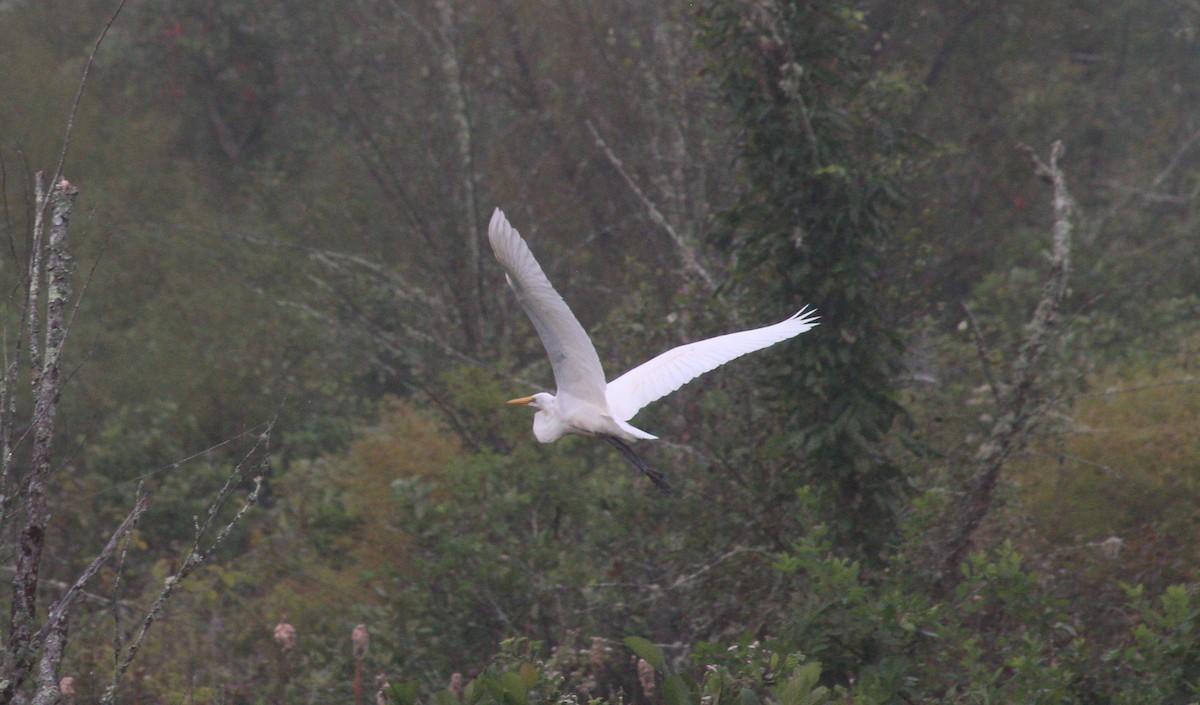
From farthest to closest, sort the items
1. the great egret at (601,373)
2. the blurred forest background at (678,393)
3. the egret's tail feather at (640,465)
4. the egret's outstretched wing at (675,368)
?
the egret's tail feather at (640,465), the blurred forest background at (678,393), the egret's outstretched wing at (675,368), the great egret at (601,373)

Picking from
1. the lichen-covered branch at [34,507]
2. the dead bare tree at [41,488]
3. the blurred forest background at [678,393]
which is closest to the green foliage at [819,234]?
the blurred forest background at [678,393]

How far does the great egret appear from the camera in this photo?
18.1 ft

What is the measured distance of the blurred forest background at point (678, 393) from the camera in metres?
5.89

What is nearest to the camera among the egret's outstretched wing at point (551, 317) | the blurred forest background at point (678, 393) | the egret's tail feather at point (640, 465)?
the egret's outstretched wing at point (551, 317)

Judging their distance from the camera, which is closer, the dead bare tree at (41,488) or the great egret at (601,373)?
the dead bare tree at (41,488)

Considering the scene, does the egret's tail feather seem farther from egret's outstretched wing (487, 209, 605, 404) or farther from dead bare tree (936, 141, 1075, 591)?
dead bare tree (936, 141, 1075, 591)

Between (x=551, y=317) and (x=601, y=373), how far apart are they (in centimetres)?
58

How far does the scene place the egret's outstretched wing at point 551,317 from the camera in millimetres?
5191

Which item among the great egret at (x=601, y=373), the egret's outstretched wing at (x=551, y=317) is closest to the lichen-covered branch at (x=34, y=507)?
the egret's outstretched wing at (x=551, y=317)

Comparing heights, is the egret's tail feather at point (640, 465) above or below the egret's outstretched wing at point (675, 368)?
below

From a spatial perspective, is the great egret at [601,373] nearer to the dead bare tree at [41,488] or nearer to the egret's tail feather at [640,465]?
the egret's tail feather at [640,465]

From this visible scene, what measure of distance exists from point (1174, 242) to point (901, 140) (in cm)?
678

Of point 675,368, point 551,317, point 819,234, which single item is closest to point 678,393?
point 819,234

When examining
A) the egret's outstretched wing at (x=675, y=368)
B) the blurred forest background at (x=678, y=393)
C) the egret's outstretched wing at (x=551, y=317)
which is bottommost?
the blurred forest background at (x=678, y=393)
